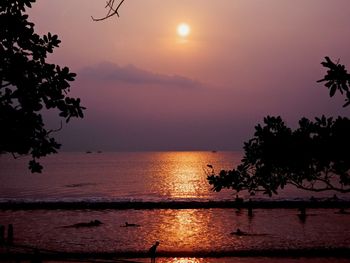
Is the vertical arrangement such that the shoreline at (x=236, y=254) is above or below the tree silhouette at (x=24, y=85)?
below

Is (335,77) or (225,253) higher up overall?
(335,77)

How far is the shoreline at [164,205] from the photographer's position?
68.0m

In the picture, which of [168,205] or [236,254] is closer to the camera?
[236,254]

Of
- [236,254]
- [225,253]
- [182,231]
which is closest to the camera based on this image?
[236,254]

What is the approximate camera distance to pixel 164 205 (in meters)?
69.7

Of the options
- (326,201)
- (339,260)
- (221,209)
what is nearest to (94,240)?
(339,260)

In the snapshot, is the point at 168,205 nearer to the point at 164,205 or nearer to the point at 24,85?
the point at 164,205

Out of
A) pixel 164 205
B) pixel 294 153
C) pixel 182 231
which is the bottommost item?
pixel 182 231

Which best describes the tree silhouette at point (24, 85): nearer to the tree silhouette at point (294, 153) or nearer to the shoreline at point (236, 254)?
the tree silhouette at point (294, 153)

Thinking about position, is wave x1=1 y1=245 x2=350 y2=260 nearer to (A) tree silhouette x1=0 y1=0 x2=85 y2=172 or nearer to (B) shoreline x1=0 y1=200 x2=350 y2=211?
(A) tree silhouette x1=0 y1=0 x2=85 y2=172

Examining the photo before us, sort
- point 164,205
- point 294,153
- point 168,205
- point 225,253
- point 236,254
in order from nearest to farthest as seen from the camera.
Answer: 1. point 294,153
2. point 236,254
3. point 225,253
4. point 168,205
5. point 164,205

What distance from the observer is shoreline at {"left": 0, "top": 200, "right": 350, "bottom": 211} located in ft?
223

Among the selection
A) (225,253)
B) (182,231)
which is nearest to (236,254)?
(225,253)

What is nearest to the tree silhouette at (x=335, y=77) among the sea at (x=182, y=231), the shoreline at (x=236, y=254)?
the sea at (x=182, y=231)
